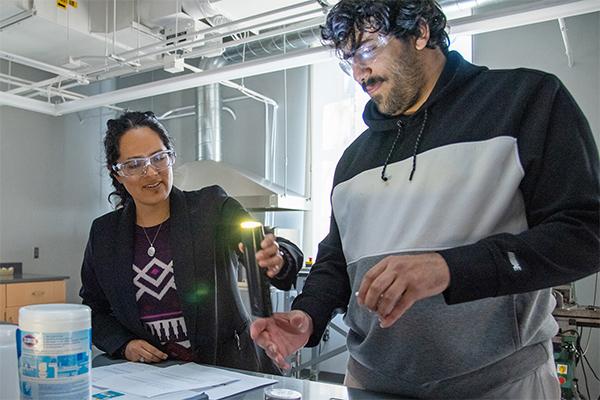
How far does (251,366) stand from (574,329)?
2112 millimetres

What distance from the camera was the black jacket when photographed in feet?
4.17

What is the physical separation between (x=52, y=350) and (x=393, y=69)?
758 mm

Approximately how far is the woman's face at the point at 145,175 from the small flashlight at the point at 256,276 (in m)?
0.60

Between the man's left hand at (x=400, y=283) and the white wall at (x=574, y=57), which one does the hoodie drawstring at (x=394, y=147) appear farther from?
the white wall at (x=574, y=57)

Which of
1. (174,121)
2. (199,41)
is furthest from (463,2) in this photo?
(174,121)

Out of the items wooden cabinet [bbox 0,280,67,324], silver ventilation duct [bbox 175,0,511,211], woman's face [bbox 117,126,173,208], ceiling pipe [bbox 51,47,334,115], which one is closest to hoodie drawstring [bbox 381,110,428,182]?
woman's face [bbox 117,126,173,208]

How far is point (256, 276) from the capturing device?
90 cm

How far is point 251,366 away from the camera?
1.31 metres

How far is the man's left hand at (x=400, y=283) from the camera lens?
67 cm

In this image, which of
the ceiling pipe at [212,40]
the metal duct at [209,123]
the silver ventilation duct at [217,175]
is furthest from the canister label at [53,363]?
the metal duct at [209,123]

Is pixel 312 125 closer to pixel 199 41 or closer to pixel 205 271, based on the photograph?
pixel 199 41

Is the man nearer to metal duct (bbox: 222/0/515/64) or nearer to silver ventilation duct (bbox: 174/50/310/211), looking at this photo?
metal duct (bbox: 222/0/515/64)

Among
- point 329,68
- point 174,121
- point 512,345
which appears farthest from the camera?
point 174,121

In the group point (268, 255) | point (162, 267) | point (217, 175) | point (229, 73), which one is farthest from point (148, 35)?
point (268, 255)
